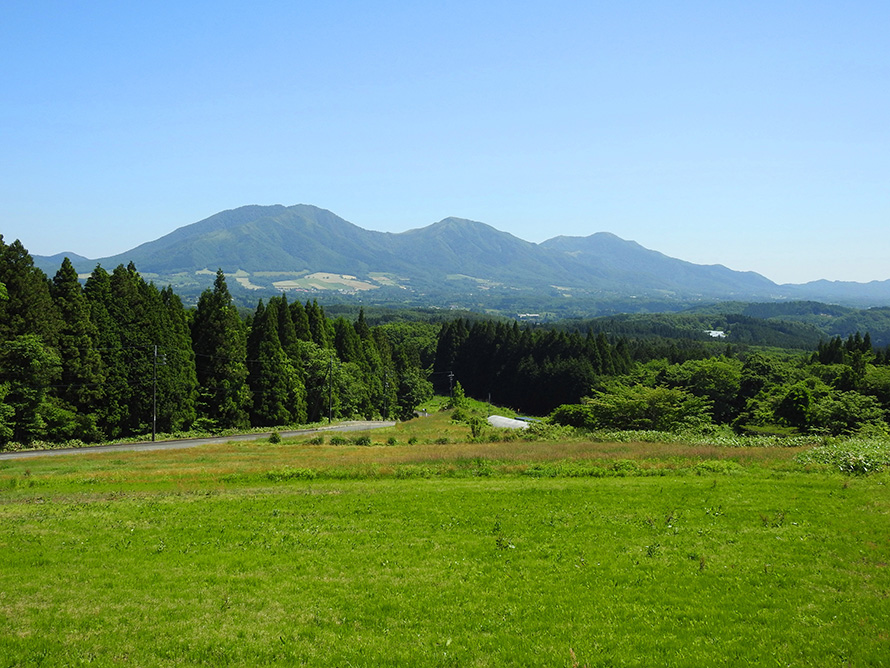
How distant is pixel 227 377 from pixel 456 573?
51439 millimetres

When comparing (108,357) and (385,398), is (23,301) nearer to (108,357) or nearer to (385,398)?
(108,357)

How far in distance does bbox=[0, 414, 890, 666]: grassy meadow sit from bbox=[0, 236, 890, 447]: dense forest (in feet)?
78.9

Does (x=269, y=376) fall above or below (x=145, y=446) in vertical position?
above

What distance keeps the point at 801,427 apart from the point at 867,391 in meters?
7.41

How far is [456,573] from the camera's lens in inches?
514

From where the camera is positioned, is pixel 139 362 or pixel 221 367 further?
pixel 221 367

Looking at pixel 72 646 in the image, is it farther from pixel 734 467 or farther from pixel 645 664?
pixel 734 467

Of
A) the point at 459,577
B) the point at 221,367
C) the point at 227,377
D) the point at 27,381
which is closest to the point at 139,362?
the point at 221,367

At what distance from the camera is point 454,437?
4669 centimetres

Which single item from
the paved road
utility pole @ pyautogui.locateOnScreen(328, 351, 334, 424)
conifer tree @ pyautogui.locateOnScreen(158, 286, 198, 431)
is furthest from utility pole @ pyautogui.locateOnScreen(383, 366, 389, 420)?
conifer tree @ pyautogui.locateOnScreen(158, 286, 198, 431)

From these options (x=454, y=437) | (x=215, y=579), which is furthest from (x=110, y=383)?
(x=215, y=579)

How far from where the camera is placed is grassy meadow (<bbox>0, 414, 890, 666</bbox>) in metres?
9.62

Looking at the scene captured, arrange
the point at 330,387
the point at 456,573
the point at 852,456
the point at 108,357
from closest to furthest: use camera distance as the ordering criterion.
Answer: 1. the point at 456,573
2. the point at 852,456
3. the point at 108,357
4. the point at 330,387

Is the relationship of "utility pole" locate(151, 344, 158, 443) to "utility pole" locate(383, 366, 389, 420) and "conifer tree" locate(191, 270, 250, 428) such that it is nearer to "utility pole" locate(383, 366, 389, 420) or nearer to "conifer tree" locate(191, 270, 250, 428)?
"conifer tree" locate(191, 270, 250, 428)
